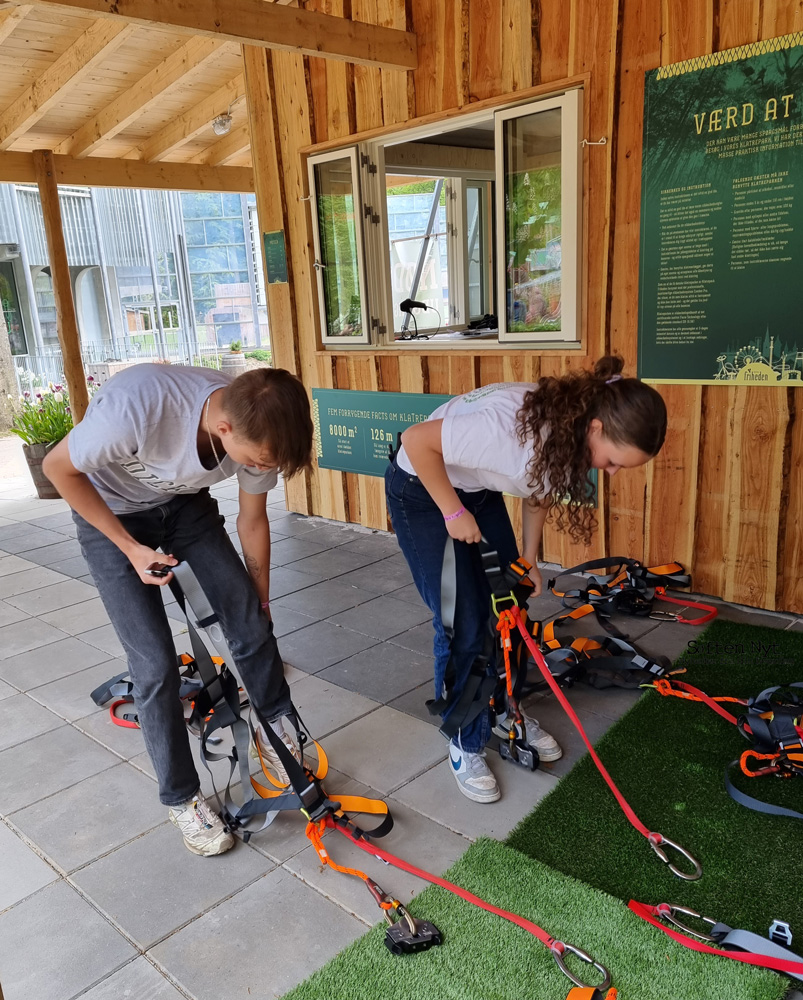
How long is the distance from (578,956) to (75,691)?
2.41 meters

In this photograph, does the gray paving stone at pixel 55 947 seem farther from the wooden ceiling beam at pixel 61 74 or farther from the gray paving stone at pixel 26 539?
the wooden ceiling beam at pixel 61 74

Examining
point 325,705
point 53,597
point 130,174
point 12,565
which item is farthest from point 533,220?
point 130,174

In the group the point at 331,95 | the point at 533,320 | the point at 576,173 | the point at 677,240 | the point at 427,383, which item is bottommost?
the point at 427,383

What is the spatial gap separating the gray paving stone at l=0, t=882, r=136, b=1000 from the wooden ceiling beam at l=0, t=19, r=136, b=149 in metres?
4.66

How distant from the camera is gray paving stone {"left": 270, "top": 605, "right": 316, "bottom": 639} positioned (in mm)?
3869

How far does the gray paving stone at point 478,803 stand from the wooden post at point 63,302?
5737 millimetres

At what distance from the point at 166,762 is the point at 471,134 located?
6.08 meters

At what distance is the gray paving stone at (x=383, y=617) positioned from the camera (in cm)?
380

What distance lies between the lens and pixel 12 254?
15.9 m

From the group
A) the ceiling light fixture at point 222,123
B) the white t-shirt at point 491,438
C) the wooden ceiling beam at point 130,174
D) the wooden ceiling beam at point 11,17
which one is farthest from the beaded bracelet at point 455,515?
the wooden ceiling beam at point 130,174

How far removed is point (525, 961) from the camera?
5.89ft

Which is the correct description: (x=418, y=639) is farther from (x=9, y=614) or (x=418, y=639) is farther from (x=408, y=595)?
(x=9, y=614)

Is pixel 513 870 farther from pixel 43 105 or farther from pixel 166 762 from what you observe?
pixel 43 105

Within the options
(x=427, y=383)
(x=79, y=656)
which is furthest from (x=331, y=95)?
(x=79, y=656)
